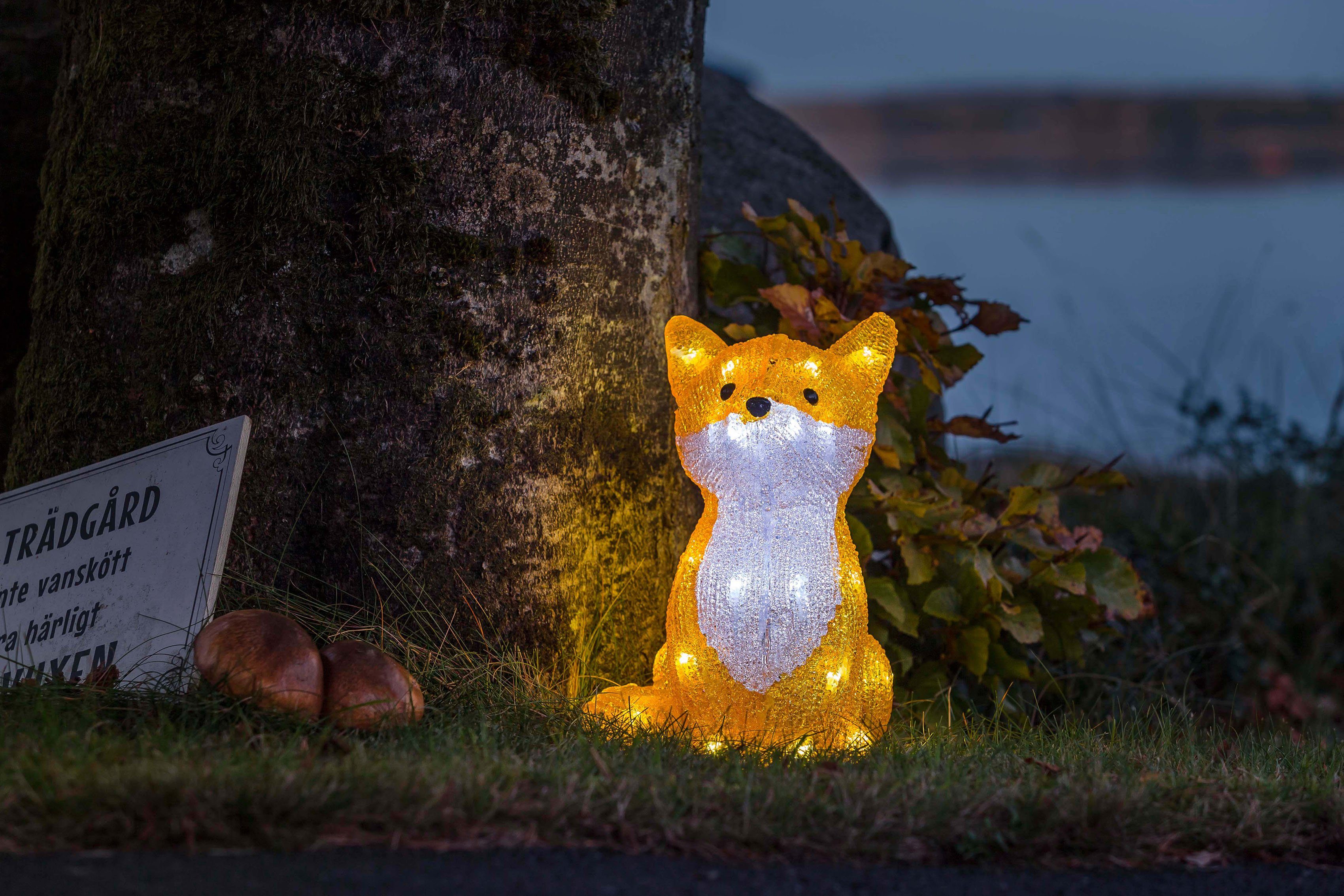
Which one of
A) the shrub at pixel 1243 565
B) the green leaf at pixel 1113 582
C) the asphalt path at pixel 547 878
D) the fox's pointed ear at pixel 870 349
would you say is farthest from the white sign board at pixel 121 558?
the shrub at pixel 1243 565

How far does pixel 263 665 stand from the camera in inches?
79.4

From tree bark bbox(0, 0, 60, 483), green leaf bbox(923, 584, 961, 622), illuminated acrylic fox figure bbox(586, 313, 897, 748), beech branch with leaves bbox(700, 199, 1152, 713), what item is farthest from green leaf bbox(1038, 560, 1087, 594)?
tree bark bbox(0, 0, 60, 483)

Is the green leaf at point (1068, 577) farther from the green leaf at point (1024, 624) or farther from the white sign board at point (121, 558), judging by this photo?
the white sign board at point (121, 558)

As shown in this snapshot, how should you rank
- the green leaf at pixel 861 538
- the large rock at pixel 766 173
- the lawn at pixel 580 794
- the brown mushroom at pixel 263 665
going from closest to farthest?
the lawn at pixel 580 794 → the brown mushroom at pixel 263 665 → the green leaf at pixel 861 538 → the large rock at pixel 766 173

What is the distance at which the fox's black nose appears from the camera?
2.23 metres

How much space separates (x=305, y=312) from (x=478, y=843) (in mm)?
1343

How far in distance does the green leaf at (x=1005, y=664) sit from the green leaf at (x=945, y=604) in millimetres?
156

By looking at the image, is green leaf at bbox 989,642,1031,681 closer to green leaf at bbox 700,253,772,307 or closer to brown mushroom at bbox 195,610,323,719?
green leaf at bbox 700,253,772,307

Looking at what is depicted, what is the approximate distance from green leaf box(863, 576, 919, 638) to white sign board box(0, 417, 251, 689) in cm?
160

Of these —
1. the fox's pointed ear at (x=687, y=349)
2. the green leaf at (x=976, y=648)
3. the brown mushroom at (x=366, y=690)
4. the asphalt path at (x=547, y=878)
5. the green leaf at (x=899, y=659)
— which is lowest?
the asphalt path at (x=547, y=878)

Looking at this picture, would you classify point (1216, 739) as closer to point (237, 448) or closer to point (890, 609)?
point (890, 609)

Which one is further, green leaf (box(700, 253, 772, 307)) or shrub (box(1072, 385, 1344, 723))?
shrub (box(1072, 385, 1344, 723))

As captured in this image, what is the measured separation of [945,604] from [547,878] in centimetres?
175

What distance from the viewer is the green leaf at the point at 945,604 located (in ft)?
9.68
